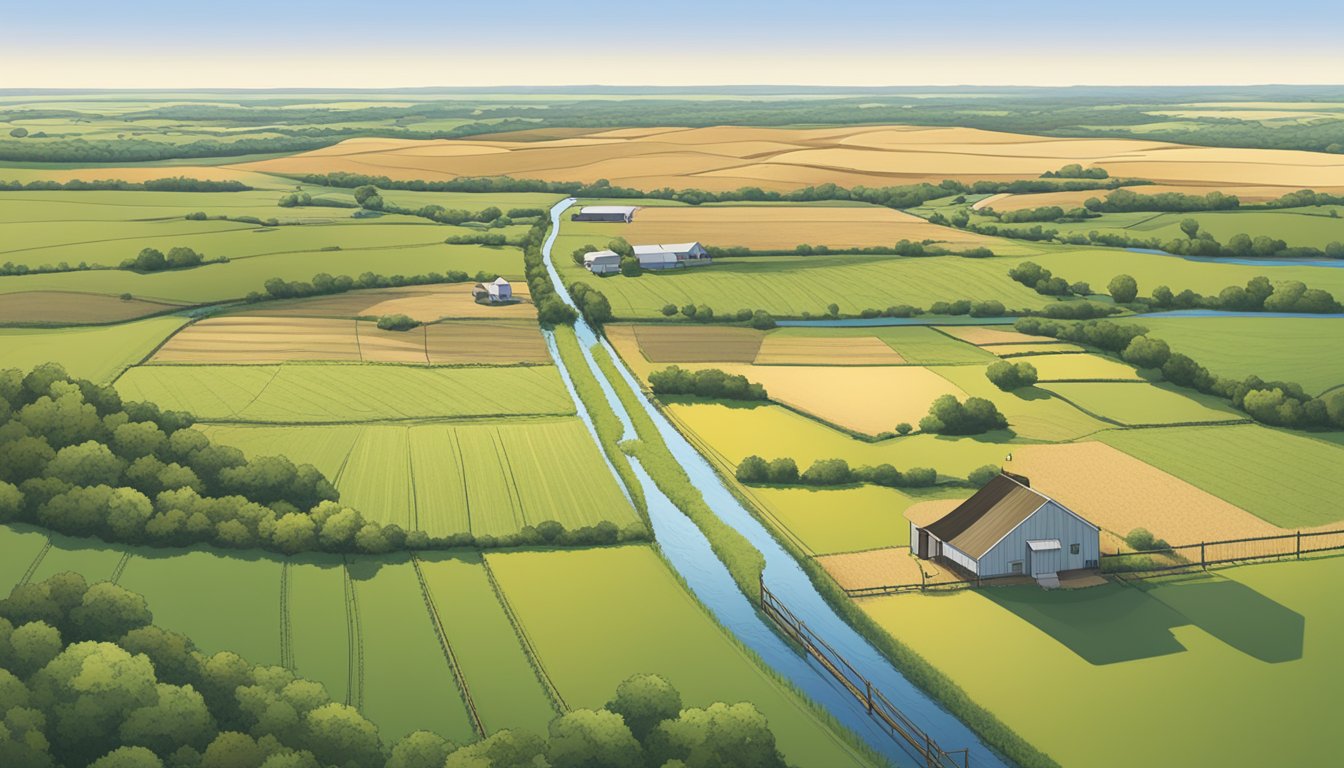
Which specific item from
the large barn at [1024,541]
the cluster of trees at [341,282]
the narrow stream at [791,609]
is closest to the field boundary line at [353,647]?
the narrow stream at [791,609]

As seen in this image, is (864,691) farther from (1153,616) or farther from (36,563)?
(36,563)

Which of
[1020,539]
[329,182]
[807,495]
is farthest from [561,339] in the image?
[329,182]

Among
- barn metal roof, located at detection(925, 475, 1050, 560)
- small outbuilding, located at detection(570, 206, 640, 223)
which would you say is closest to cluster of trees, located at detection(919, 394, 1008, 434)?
barn metal roof, located at detection(925, 475, 1050, 560)

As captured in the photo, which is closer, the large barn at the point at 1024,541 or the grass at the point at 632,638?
the grass at the point at 632,638

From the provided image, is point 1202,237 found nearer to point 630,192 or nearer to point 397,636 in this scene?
point 630,192

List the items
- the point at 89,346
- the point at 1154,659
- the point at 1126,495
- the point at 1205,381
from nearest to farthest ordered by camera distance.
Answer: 1. the point at 1154,659
2. the point at 1126,495
3. the point at 1205,381
4. the point at 89,346

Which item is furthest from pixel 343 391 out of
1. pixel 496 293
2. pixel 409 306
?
pixel 496 293

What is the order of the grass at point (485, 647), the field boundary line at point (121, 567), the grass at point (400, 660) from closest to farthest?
the grass at point (400, 660), the grass at point (485, 647), the field boundary line at point (121, 567)

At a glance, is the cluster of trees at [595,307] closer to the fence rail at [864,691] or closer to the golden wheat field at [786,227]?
the golden wheat field at [786,227]
